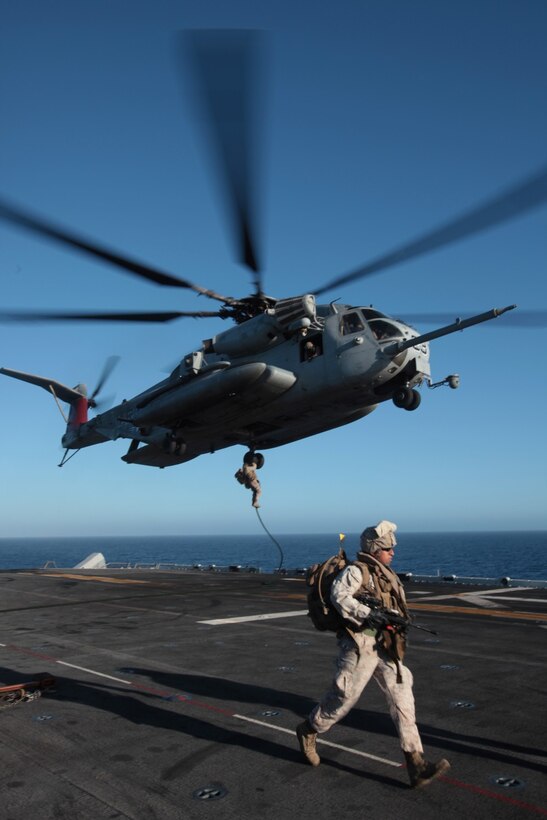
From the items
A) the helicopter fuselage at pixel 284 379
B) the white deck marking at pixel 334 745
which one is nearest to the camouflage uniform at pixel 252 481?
the helicopter fuselage at pixel 284 379

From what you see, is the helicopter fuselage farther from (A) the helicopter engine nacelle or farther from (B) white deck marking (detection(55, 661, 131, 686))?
(B) white deck marking (detection(55, 661, 131, 686))

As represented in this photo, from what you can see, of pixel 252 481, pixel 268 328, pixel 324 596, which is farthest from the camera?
pixel 252 481

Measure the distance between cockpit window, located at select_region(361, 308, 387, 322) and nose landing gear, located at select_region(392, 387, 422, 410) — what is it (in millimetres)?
2265

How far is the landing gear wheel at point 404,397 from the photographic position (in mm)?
17781

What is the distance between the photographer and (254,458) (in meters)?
22.4

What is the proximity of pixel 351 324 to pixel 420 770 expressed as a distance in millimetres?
14107

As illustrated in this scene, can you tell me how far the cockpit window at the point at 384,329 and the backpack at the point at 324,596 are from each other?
12376 millimetres

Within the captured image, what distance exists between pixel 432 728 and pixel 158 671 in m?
4.72

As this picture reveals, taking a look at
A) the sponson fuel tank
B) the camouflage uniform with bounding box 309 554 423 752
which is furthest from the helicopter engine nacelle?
the camouflage uniform with bounding box 309 554 423 752

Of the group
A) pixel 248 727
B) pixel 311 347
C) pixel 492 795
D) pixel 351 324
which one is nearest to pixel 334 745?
pixel 248 727

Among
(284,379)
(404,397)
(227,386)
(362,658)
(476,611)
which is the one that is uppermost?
(284,379)

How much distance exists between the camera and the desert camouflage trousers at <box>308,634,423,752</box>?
537 cm

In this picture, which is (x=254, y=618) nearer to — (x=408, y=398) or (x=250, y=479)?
(x=250, y=479)

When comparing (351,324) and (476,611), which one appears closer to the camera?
(476,611)
